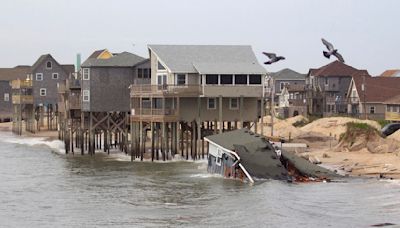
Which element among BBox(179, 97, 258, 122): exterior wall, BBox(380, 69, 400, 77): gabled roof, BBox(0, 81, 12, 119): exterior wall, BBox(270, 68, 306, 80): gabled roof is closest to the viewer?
BBox(179, 97, 258, 122): exterior wall

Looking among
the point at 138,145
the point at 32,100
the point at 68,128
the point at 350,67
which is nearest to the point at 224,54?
the point at 138,145

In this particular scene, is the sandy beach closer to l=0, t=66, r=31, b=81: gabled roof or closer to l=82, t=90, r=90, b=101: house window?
l=82, t=90, r=90, b=101: house window

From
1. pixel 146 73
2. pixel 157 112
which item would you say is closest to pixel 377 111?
pixel 146 73

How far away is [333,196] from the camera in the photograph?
37.4m

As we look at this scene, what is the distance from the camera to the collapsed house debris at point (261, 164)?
42844 millimetres

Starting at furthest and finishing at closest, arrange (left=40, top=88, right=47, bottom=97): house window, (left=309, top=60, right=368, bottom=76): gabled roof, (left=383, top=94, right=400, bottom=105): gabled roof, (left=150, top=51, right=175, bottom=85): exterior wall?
(left=309, top=60, right=368, bottom=76): gabled roof → (left=40, top=88, right=47, bottom=97): house window → (left=383, top=94, right=400, bottom=105): gabled roof → (left=150, top=51, right=175, bottom=85): exterior wall

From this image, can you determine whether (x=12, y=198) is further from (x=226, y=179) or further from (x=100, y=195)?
(x=226, y=179)

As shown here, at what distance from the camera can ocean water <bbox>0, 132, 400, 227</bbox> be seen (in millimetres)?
32062

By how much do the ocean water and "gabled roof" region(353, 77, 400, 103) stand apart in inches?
1909

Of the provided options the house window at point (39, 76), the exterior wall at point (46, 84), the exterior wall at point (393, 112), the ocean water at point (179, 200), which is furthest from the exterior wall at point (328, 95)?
the ocean water at point (179, 200)

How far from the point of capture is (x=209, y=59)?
200 feet

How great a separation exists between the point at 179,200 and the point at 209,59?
24621mm

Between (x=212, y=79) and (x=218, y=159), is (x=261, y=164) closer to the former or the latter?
(x=218, y=159)

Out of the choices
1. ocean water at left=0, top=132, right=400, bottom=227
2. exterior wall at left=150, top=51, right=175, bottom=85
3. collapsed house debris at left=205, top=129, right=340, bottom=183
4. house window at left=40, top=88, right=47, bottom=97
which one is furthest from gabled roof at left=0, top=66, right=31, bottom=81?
collapsed house debris at left=205, top=129, right=340, bottom=183
